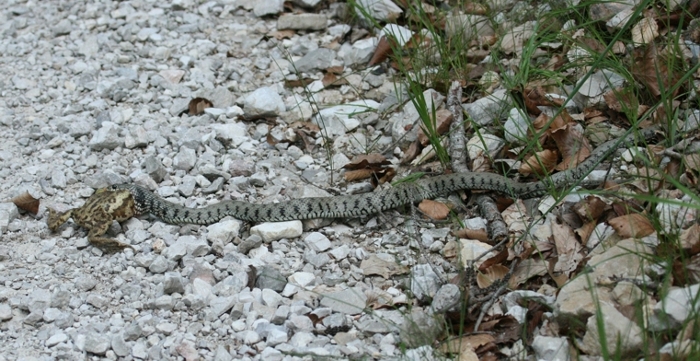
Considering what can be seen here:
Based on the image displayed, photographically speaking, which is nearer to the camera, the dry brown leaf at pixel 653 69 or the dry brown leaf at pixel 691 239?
the dry brown leaf at pixel 691 239

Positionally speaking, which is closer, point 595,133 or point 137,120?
point 595,133

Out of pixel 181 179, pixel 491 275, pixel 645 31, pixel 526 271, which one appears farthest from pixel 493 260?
pixel 181 179

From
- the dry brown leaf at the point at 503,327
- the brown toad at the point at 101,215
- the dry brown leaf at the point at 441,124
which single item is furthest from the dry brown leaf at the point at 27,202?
the dry brown leaf at the point at 503,327

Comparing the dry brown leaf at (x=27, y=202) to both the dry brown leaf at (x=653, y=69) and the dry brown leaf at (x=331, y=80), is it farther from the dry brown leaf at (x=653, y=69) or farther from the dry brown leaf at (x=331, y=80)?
the dry brown leaf at (x=653, y=69)

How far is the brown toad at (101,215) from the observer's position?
566 cm

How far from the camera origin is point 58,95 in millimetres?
7668

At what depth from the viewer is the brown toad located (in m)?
5.66

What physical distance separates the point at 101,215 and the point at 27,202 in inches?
26.2

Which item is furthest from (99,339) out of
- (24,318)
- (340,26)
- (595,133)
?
(340,26)

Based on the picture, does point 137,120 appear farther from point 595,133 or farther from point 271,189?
point 595,133

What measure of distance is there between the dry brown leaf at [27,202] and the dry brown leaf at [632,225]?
3884 mm

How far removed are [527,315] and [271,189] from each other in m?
2.42

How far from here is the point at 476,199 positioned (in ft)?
19.5

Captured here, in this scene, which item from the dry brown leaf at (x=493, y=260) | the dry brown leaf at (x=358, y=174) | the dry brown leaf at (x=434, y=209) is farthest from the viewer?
the dry brown leaf at (x=358, y=174)
